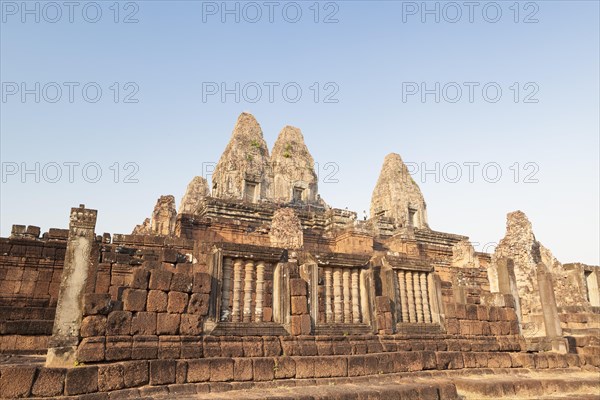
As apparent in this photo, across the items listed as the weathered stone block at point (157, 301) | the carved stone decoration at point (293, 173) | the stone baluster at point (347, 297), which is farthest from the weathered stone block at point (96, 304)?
the carved stone decoration at point (293, 173)

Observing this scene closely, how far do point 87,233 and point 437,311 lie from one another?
6607mm

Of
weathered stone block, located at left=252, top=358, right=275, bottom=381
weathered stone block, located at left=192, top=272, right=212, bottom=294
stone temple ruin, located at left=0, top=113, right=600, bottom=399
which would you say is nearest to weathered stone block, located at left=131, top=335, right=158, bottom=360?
stone temple ruin, located at left=0, top=113, right=600, bottom=399

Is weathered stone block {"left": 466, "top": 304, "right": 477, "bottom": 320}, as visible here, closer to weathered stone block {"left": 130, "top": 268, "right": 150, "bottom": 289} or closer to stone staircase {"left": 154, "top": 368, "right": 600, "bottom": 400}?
stone staircase {"left": 154, "top": 368, "right": 600, "bottom": 400}

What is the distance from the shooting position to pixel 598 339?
10430mm

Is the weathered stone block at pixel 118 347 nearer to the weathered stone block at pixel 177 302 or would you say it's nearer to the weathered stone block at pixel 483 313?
the weathered stone block at pixel 177 302

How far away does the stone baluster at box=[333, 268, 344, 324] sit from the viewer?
24.2 feet

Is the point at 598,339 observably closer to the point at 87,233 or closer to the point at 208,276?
the point at 208,276

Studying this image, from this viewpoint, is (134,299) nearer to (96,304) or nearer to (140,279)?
(140,279)

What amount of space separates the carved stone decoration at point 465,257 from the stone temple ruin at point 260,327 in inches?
221

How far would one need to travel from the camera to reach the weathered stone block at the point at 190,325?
19.9ft

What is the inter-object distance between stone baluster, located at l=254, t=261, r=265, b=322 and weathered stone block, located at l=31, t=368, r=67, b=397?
2.83 meters

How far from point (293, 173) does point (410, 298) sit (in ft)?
75.3

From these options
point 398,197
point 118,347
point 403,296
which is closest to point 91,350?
point 118,347

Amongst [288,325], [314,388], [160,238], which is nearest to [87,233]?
[288,325]
